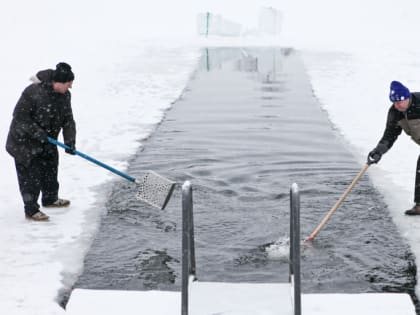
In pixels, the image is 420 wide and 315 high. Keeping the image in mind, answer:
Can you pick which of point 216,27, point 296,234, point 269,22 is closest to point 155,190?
point 296,234

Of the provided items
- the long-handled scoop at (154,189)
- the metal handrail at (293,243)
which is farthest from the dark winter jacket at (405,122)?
the metal handrail at (293,243)

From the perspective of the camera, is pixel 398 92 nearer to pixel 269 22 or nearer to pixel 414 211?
pixel 414 211

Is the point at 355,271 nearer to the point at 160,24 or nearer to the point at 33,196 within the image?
the point at 33,196

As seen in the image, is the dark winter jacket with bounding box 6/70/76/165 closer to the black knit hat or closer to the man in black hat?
the man in black hat

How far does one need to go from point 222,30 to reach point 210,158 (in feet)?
83.0

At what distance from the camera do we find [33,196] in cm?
775

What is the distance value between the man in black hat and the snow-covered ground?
1.32 feet

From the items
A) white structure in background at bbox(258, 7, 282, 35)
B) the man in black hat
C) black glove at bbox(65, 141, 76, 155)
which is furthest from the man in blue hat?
white structure in background at bbox(258, 7, 282, 35)

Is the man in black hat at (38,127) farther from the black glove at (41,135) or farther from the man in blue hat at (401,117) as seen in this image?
the man in blue hat at (401,117)

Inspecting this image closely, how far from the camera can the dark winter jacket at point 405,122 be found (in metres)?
7.62

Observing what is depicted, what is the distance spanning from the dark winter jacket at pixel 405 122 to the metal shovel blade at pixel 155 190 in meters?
2.18

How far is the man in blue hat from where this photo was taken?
24.3ft

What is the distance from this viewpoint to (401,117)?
25.5ft

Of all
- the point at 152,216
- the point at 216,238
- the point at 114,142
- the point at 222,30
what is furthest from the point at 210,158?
the point at 222,30
